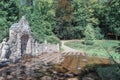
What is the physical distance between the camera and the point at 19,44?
20.3 meters

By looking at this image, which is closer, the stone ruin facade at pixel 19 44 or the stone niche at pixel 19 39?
the stone ruin facade at pixel 19 44

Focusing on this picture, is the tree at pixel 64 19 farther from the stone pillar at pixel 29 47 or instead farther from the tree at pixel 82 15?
the stone pillar at pixel 29 47

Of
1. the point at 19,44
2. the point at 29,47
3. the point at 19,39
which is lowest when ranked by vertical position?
the point at 29,47

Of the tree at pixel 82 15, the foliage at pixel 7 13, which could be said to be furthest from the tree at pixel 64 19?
the foliage at pixel 7 13

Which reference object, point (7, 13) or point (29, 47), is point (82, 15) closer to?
point (7, 13)

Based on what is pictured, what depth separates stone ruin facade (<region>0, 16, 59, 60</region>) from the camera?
1842 centimetres

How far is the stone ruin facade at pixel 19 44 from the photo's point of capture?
18.4 m

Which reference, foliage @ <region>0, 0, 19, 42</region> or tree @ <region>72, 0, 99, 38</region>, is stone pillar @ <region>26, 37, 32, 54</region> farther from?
tree @ <region>72, 0, 99, 38</region>

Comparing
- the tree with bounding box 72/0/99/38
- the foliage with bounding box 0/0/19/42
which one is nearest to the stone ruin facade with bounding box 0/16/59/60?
the foliage with bounding box 0/0/19/42

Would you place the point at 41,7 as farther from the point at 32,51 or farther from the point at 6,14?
the point at 32,51

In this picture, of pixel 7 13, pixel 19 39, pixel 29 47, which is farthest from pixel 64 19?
pixel 19 39

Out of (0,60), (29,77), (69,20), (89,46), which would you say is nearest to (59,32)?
(69,20)

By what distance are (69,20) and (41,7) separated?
6145 millimetres

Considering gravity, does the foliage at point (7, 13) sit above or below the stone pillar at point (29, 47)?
above
